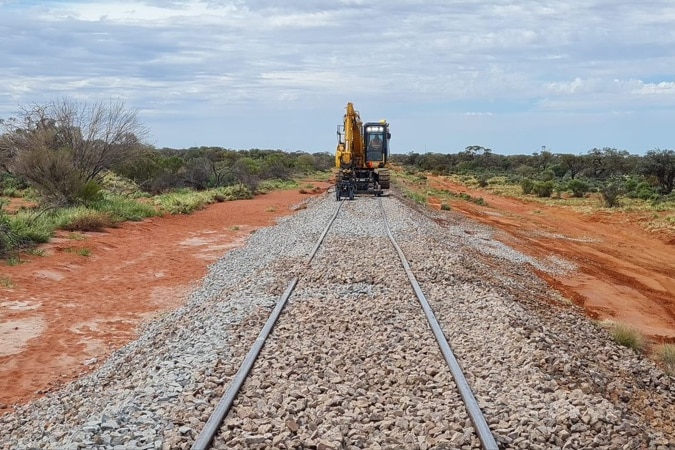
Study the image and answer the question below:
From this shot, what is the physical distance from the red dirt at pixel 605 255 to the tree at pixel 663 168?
39.7 ft

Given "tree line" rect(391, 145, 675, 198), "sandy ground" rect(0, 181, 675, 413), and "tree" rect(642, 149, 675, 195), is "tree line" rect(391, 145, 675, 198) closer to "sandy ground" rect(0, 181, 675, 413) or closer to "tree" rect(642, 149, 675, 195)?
"tree" rect(642, 149, 675, 195)

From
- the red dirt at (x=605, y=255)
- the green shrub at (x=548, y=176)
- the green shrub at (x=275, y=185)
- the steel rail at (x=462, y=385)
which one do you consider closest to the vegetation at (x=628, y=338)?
the red dirt at (x=605, y=255)

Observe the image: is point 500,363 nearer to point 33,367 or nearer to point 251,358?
point 251,358

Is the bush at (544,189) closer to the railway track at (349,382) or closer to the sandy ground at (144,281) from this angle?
the sandy ground at (144,281)

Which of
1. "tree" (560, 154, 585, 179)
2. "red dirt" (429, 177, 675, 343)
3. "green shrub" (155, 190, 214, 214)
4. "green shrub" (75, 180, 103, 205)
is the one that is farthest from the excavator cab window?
"tree" (560, 154, 585, 179)

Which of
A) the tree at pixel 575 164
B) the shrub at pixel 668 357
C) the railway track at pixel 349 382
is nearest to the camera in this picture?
the railway track at pixel 349 382

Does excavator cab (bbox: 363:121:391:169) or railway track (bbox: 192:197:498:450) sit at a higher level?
excavator cab (bbox: 363:121:391:169)

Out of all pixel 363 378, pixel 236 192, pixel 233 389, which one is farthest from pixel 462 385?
pixel 236 192

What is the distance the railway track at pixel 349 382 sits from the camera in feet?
19.9

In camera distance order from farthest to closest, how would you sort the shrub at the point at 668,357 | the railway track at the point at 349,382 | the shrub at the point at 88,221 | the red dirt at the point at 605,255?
the shrub at the point at 88,221
the red dirt at the point at 605,255
the shrub at the point at 668,357
the railway track at the point at 349,382

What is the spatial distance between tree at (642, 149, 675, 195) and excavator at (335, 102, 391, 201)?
24.4m

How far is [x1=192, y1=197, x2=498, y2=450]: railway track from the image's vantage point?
19.9ft

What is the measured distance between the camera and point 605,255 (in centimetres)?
2512

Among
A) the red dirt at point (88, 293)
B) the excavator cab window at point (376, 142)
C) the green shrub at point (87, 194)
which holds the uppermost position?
the excavator cab window at point (376, 142)
